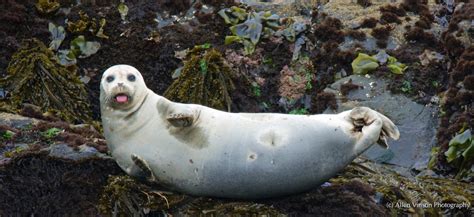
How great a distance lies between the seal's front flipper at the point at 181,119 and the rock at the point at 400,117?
8.40ft

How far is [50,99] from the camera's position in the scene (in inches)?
444

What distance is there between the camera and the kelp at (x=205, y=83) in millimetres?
11258

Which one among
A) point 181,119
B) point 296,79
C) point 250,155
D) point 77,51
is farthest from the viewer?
point 77,51

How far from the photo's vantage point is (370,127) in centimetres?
890

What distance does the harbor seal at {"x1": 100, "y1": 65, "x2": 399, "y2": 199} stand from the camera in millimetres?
8664

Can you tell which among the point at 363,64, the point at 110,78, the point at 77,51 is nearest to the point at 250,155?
the point at 110,78

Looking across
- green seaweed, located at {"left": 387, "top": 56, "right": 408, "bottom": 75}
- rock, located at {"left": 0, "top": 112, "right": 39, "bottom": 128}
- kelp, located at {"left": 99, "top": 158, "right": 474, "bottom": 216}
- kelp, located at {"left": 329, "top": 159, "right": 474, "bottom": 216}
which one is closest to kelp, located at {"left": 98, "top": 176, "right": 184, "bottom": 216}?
kelp, located at {"left": 99, "top": 158, "right": 474, "bottom": 216}

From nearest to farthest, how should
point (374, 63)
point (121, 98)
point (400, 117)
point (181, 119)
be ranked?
point (181, 119) < point (121, 98) < point (400, 117) < point (374, 63)

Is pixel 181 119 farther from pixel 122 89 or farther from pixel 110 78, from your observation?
pixel 110 78

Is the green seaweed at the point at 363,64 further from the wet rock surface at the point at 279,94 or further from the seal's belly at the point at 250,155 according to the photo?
the seal's belly at the point at 250,155

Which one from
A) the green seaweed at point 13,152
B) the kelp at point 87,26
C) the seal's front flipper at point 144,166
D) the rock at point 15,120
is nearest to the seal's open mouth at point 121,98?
the seal's front flipper at point 144,166

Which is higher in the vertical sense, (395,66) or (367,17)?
(367,17)

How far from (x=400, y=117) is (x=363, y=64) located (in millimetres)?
1017

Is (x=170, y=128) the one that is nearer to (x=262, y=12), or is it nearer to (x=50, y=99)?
(x=50, y=99)
